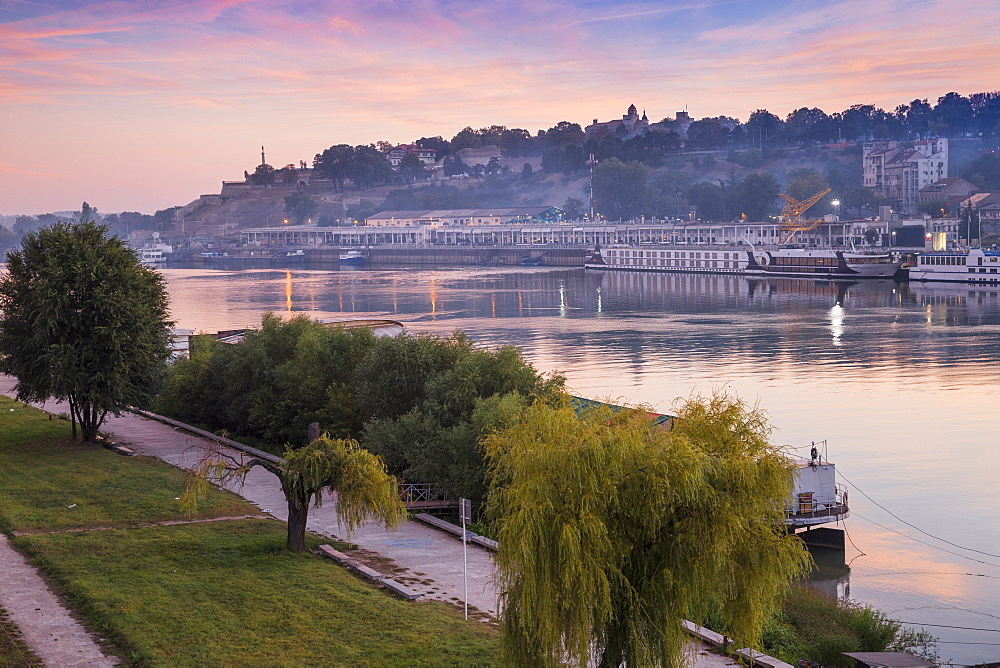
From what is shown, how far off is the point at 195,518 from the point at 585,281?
326 ft

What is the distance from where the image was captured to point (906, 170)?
602 ft

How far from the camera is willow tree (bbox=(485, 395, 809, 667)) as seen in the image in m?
12.1

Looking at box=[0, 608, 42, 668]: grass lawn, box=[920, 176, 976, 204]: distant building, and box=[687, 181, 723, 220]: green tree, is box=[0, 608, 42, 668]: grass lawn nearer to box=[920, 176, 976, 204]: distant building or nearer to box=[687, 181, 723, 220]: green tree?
box=[920, 176, 976, 204]: distant building

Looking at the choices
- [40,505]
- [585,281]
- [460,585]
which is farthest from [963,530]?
[585,281]

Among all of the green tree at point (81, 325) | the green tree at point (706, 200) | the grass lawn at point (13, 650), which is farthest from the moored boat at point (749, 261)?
the grass lawn at point (13, 650)

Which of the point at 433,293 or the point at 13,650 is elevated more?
the point at 433,293

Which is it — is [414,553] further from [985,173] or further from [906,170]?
[906,170]

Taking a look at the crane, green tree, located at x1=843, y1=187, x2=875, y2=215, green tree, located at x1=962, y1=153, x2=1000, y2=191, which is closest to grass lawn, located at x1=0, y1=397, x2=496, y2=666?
the crane

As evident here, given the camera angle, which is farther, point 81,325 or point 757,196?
point 757,196

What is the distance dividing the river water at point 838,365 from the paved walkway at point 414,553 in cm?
777

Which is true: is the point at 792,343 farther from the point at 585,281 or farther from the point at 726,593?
the point at 585,281

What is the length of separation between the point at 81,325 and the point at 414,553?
611 inches

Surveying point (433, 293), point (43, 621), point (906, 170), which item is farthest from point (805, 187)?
point (43, 621)

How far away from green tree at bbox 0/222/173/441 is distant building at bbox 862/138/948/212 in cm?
16160
